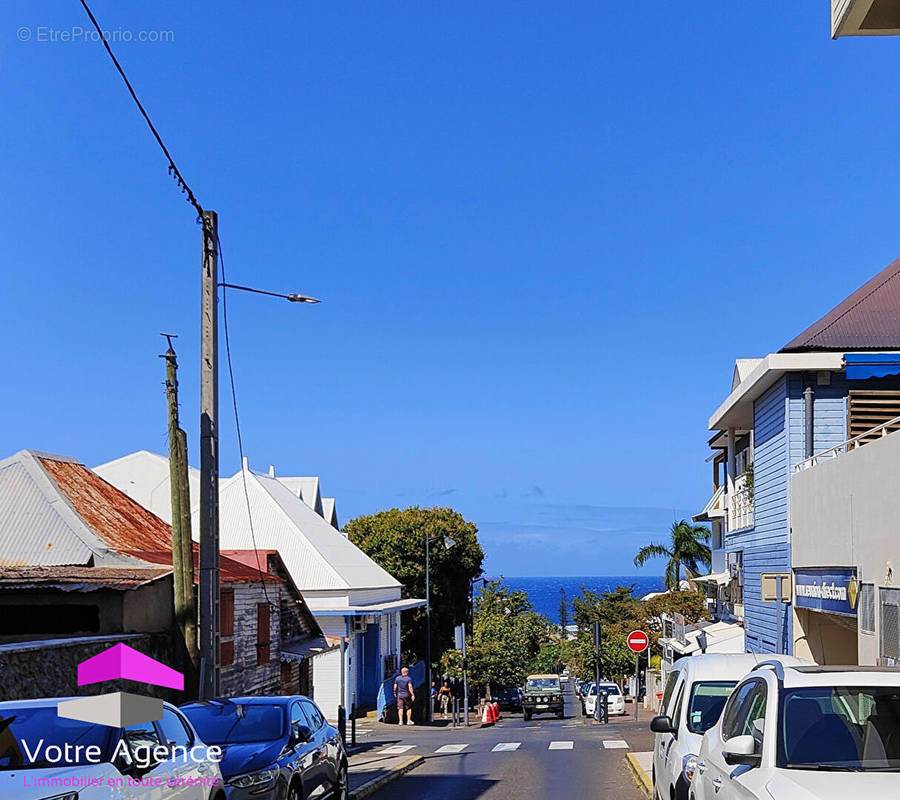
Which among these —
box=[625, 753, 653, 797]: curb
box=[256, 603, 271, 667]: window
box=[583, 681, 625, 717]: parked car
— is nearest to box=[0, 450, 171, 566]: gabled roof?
box=[256, 603, 271, 667]: window

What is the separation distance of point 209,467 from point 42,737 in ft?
26.3

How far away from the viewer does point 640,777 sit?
64.2 feet

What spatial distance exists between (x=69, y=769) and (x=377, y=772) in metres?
14.2

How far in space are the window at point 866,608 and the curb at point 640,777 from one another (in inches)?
154

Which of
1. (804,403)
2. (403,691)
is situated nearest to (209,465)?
(804,403)

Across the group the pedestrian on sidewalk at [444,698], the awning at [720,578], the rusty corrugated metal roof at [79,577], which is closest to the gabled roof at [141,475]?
the pedestrian on sidewalk at [444,698]

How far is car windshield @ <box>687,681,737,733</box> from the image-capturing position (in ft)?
39.9

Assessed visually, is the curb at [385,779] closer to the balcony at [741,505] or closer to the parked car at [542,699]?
the balcony at [741,505]

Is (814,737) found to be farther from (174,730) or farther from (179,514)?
(179,514)

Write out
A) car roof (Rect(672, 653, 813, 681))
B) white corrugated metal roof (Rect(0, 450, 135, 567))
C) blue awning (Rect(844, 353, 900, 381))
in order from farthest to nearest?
blue awning (Rect(844, 353, 900, 381)), white corrugated metal roof (Rect(0, 450, 135, 567)), car roof (Rect(672, 653, 813, 681))

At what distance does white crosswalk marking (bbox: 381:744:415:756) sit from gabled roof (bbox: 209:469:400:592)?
14142 mm

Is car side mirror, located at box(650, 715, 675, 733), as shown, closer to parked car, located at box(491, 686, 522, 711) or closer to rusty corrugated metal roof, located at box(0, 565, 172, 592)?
rusty corrugated metal roof, located at box(0, 565, 172, 592)

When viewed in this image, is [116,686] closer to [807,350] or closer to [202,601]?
[202,601]

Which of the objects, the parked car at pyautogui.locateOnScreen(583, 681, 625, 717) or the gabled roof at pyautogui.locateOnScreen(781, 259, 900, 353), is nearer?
the gabled roof at pyautogui.locateOnScreen(781, 259, 900, 353)
